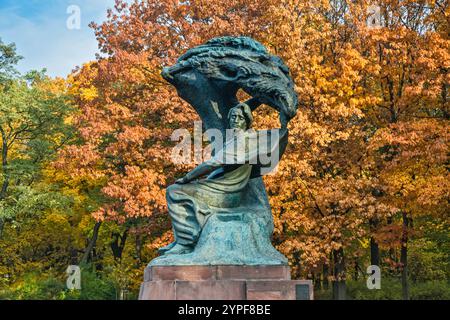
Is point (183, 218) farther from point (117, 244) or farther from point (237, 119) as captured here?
point (117, 244)

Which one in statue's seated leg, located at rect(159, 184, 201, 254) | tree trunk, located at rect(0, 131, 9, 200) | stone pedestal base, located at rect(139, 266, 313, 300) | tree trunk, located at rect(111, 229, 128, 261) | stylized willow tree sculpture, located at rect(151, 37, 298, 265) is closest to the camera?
stone pedestal base, located at rect(139, 266, 313, 300)

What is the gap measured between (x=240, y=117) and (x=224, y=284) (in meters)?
2.46

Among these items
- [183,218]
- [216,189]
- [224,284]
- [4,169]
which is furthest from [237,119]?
[4,169]

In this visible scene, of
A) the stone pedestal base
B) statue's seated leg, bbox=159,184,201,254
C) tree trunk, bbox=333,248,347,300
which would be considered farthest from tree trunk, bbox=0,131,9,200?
the stone pedestal base

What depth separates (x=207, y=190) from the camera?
27.7ft

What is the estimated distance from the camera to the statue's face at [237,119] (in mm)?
8767

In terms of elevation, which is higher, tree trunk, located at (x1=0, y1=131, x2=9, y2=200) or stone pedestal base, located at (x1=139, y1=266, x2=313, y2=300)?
tree trunk, located at (x1=0, y1=131, x2=9, y2=200)

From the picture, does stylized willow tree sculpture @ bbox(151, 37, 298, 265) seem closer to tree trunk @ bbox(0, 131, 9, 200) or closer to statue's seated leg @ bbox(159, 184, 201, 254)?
statue's seated leg @ bbox(159, 184, 201, 254)

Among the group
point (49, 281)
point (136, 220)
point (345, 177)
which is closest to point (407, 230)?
point (345, 177)

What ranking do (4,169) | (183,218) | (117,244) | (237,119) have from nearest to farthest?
1. (183,218)
2. (237,119)
3. (4,169)
4. (117,244)

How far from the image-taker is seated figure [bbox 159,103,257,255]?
8.21 metres

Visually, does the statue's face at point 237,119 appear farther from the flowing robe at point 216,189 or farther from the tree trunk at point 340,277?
the tree trunk at point 340,277

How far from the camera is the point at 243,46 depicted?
915cm

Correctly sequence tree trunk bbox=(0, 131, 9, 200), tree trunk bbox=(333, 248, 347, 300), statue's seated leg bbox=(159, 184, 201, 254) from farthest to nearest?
tree trunk bbox=(0, 131, 9, 200), tree trunk bbox=(333, 248, 347, 300), statue's seated leg bbox=(159, 184, 201, 254)
